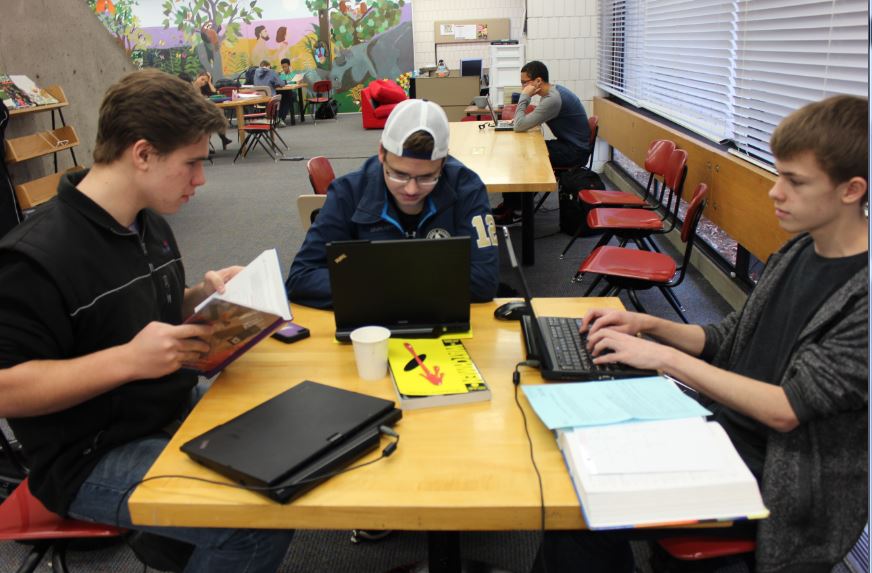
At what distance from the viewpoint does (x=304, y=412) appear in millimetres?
1216

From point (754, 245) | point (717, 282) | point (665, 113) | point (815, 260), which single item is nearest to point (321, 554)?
point (815, 260)

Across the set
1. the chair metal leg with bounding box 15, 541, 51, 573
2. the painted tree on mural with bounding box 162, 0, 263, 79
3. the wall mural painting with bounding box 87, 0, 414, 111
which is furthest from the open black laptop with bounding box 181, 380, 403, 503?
the painted tree on mural with bounding box 162, 0, 263, 79

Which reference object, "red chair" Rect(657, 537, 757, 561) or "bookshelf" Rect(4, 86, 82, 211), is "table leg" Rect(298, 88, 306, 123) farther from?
"red chair" Rect(657, 537, 757, 561)

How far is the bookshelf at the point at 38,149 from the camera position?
4703mm

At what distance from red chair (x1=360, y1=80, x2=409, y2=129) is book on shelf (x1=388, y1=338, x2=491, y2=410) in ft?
33.3

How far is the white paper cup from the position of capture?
1.36 m

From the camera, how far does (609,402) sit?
118 cm

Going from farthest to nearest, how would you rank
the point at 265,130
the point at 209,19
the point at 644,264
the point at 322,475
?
the point at 209,19
the point at 265,130
the point at 644,264
the point at 322,475

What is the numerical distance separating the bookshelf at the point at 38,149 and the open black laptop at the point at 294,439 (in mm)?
3939

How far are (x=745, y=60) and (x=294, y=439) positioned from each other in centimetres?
304

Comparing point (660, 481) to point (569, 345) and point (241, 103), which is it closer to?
point (569, 345)

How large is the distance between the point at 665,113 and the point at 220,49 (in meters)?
10.9

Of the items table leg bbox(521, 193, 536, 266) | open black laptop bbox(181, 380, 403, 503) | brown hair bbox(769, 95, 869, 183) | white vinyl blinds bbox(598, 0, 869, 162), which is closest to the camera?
open black laptop bbox(181, 380, 403, 503)

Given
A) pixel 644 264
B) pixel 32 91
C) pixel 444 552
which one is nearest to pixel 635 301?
pixel 644 264
